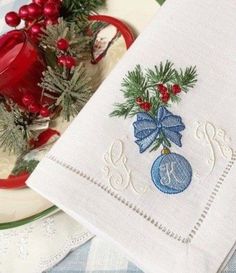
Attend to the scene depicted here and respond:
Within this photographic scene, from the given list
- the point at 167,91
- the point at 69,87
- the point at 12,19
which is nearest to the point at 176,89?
the point at 167,91

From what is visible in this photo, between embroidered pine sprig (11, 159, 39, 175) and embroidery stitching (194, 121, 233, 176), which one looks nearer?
embroidery stitching (194, 121, 233, 176)

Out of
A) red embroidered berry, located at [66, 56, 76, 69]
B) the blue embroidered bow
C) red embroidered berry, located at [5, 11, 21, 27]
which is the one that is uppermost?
red embroidered berry, located at [5, 11, 21, 27]

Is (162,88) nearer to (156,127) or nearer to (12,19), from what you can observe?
(156,127)

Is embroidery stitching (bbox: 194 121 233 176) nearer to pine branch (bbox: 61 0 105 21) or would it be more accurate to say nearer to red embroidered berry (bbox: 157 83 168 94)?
red embroidered berry (bbox: 157 83 168 94)

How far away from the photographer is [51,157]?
1.24 feet

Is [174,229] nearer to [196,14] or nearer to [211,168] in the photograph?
[211,168]

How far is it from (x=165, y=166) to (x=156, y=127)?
0.11 ft

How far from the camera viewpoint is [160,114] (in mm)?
378

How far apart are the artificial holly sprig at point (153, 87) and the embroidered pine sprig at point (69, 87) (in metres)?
0.09

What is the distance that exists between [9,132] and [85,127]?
137 mm

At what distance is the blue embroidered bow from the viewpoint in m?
0.37

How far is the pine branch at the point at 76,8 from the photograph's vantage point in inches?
21.4

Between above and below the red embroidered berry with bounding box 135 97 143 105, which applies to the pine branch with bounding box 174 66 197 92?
above

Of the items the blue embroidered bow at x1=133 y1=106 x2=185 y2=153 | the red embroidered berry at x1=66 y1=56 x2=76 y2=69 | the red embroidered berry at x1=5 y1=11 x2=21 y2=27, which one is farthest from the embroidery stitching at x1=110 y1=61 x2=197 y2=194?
the red embroidered berry at x1=5 y1=11 x2=21 y2=27
